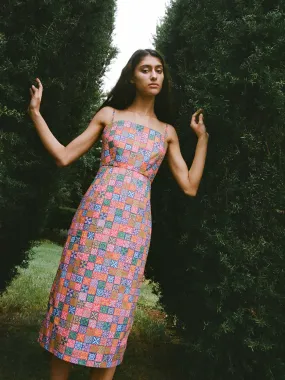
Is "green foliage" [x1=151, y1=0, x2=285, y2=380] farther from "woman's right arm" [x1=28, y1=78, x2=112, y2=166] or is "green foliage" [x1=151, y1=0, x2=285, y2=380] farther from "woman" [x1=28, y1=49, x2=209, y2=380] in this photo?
"woman's right arm" [x1=28, y1=78, x2=112, y2=166]

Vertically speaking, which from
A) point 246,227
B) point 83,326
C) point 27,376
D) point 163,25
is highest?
point 163,25

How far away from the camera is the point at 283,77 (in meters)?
2.67

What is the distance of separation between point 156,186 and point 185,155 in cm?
51

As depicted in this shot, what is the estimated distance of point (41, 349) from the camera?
4141 millimetres

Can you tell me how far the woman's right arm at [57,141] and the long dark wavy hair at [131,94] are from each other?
23cm

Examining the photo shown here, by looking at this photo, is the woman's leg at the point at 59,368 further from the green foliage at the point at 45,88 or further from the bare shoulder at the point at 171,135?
the bare shoulder at the point at 171,135

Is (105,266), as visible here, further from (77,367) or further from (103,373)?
(77,367)

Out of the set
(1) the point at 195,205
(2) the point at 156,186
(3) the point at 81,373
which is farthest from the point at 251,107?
(3) the point at 81,373

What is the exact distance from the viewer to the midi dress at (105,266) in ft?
8.71

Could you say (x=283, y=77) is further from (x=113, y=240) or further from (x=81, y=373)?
(x=81, y=373)

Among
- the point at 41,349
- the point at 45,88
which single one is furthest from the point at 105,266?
the point at 41,349

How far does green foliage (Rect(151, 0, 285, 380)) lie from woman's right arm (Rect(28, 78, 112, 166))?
69 cm

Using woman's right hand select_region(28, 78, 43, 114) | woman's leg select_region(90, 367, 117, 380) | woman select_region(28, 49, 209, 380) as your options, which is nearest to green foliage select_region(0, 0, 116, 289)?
woman's right hand select_region(28, 78, 43, 114)

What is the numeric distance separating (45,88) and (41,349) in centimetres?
248
